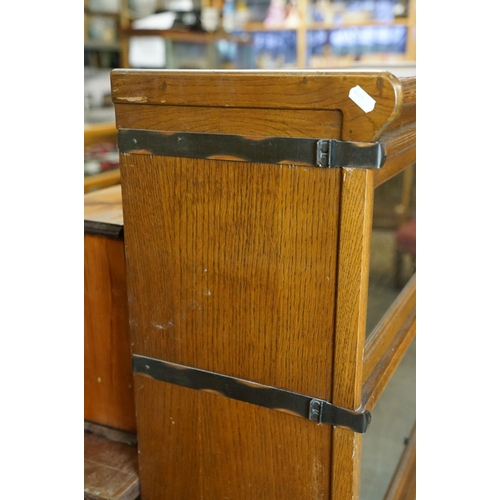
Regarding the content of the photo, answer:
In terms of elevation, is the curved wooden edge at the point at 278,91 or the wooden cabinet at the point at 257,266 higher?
the curved wooden edge at the point at 278,91

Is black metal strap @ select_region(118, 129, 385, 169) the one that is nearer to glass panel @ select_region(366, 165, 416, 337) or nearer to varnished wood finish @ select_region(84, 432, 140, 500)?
glass panel @ select_region(366, 165, 416, 337)


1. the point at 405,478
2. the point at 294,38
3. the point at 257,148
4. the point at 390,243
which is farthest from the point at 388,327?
the point at 294,38

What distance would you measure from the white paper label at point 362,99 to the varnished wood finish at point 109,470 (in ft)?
2.87

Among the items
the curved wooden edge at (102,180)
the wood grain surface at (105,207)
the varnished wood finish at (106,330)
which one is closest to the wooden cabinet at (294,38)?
the curved wooden edge at (102,180)

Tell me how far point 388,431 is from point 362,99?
2.77 feet

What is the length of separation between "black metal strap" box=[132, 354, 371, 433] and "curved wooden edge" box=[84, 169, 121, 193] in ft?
5.94

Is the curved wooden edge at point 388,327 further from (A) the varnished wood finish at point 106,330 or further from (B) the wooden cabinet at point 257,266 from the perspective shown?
A: (A) the varnished wood finish at point 106,330

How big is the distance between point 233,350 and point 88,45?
10.3ft

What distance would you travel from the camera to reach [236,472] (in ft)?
3.50

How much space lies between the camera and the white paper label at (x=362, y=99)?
78 cm

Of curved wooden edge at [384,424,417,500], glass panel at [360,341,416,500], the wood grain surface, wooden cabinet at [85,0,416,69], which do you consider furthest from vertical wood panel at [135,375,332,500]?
wooden cabinet at [85,0,416,69]

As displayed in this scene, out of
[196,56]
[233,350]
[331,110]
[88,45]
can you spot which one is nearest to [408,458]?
[233,350]

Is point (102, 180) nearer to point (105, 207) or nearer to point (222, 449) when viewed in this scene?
point (105, 207)
